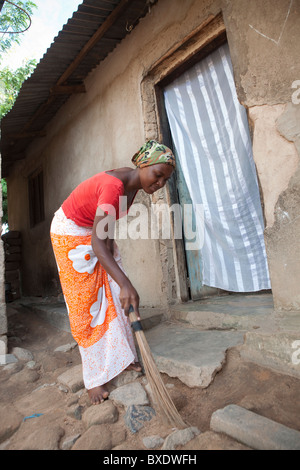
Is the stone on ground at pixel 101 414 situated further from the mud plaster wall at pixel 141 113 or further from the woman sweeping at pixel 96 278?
the mud plaster wall at pixel 141 113

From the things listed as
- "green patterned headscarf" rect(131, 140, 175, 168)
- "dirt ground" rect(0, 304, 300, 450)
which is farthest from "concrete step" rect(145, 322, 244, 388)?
Answer: "green patterned headscarf" rect(131, 140, 175, 168)

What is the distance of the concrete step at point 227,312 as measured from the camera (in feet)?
7.88

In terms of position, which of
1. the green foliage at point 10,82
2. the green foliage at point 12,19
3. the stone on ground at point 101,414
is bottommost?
the stone on ground at point 101,414

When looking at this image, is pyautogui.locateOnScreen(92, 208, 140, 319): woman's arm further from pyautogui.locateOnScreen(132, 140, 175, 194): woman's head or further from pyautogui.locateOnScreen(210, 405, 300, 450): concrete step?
pyautogui.locateOnScreen(210, 405, 300, 450): concrete step

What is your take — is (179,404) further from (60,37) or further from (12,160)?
(12,160)

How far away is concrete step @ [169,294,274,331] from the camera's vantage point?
2.40 metres

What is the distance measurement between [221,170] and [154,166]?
3.73ft

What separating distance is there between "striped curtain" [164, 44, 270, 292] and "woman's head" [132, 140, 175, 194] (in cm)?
102

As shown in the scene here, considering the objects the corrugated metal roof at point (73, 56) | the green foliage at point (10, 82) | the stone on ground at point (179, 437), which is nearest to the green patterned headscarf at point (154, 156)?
the stone on ground at point (179, 437)

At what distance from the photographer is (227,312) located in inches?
102

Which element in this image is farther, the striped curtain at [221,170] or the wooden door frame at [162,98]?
the wooden door frame at [162,98]

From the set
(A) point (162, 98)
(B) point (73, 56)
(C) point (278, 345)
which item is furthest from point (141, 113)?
(C) point (278, 345)

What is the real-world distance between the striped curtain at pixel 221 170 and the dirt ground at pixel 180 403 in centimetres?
105

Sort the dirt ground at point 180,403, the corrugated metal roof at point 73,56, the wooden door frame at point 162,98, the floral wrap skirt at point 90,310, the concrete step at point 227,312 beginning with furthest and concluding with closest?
1. the corrugated metal roof at point 73,56
2. the wooden door frame at point 162,98
3. the concrete step at point 227,312
4. the floral wrap skirt at point 90,310
5. the dirt ground at point 180,403
